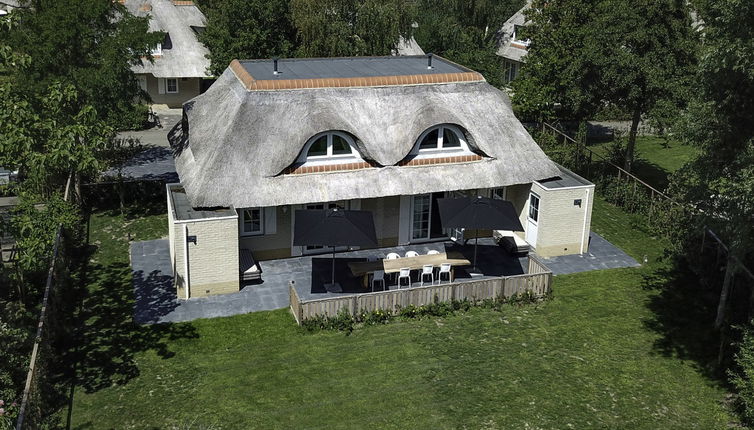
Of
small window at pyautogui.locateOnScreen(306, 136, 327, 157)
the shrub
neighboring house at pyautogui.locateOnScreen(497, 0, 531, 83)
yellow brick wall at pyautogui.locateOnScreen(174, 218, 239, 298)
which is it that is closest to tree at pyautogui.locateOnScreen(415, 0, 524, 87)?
neighboring house at pyautogui.locateOnScreen(497, 0, 531, 83)

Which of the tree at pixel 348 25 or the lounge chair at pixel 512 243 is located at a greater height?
the tree at pixel 348 25

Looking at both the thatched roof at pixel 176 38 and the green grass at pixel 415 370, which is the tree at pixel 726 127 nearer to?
the green grass at pixel 415 370

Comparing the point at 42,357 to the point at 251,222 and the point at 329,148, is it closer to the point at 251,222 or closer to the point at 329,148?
the point at 251,222

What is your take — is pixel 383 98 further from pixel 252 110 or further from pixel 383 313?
pixel 383 313

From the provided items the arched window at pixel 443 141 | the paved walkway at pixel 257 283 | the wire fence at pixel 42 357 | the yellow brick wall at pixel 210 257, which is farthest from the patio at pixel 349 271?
the wire fence at pixel 42 357

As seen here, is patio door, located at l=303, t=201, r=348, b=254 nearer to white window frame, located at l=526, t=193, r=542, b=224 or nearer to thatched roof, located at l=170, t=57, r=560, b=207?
thatched roof, located at l=170, t=57, r=560, b=207

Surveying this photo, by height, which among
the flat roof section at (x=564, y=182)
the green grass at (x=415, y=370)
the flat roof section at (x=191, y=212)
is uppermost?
the flat roof section at (x=564, y=182)

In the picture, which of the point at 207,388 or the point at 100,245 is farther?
the point at 100,245

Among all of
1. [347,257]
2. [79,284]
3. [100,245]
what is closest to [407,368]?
[347,257]
